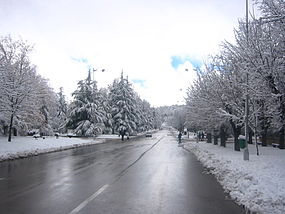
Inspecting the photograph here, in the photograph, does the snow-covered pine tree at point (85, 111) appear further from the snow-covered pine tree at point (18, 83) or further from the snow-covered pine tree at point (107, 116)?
the snow-covered pine tree at point (18, 83)

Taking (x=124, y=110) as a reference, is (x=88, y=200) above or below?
below

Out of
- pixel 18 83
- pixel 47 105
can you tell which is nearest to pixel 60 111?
pixel 47 105

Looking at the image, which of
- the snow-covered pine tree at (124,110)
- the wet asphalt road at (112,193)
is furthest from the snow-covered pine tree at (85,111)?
the wet asphalt road at (112,193)

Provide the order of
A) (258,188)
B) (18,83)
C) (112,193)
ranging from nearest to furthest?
(258,188), (112,193), (18,83)

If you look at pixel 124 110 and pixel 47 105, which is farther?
pixel 124 110

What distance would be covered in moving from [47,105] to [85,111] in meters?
9.40

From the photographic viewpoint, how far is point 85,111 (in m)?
58.5

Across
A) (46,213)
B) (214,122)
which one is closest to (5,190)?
(46,213)

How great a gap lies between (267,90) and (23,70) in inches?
906

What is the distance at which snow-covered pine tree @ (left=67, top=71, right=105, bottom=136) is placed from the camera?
57.0 metres

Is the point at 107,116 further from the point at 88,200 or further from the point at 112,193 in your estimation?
the point at 88,200

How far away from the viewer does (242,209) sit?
7.29m

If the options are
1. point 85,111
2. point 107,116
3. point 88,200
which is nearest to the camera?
point 88,200

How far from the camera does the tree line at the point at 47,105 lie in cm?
2683
